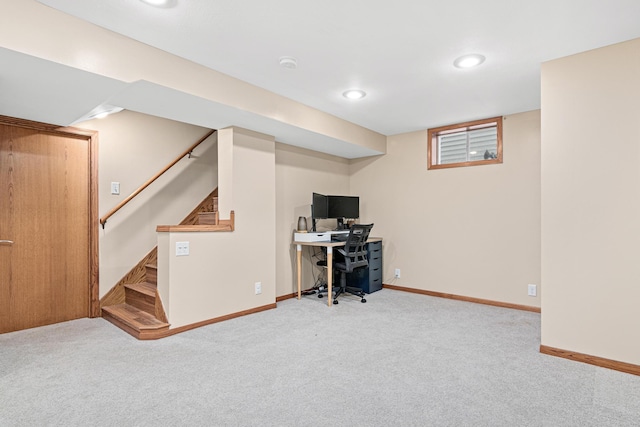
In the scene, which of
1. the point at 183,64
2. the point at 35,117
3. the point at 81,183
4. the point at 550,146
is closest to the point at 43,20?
the point at 183,64

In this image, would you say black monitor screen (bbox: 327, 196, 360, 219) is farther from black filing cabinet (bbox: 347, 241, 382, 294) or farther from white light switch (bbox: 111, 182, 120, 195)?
white light switch (bbox: 111, 182, 120, 195)

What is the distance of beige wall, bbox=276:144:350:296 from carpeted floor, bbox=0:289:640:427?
1.17m

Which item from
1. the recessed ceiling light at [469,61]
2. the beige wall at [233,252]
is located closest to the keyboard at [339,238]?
the beige wall at [233,252]

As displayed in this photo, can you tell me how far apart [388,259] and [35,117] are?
14.5 ft

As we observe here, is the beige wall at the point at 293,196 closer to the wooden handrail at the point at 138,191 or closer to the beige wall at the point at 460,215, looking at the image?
the beige wall at the point at 460,215

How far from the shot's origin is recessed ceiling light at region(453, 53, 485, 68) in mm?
2615

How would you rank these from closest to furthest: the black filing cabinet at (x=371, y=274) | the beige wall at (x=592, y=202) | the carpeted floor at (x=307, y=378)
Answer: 1. the carpeted floor at (x=307, y=378)
2. the beige wall at (x=592, y=202)
3. the black filing cabinet at (x=371, y=274)

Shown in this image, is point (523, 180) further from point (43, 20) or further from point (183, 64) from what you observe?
point (43, 20)

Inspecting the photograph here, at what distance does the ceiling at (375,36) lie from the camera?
2.02m

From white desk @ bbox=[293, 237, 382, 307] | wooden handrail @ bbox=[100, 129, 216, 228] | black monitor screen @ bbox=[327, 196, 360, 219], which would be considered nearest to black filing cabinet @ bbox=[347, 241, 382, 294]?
black monitor screen @ bbox=[327, 196, 360, 219]

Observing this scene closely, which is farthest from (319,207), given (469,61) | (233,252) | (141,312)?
(469,61)

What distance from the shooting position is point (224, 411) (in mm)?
1899

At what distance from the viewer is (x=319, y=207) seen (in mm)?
4586

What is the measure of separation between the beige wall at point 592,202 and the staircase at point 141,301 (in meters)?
2.95
